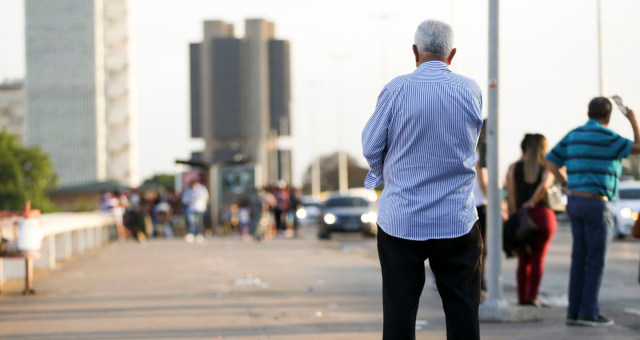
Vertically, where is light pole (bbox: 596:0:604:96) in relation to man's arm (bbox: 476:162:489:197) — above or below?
above

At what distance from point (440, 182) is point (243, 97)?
163746 mm

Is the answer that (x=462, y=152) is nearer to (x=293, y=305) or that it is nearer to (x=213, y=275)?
(x=293, y=305)

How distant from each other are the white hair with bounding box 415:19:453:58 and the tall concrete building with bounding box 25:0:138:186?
158893 mm

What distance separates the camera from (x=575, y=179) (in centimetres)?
998

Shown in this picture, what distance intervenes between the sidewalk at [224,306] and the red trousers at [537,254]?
24 cm

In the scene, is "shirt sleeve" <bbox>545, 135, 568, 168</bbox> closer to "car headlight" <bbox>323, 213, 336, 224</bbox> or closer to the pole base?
the pole base

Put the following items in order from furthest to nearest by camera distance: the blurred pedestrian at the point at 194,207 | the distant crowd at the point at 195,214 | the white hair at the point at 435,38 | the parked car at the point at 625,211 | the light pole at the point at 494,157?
1. the distant crowd at the point at 195,214
2. the blurred pedestrian at the point at 194,207
3. the parked car at the point at 625,211
4. the light pole at the point at 494,157
5. the white hair at the point at 435,38

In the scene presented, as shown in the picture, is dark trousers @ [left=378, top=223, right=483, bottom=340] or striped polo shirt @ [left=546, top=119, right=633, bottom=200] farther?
striped polo shirt @ [left=546, top=119, right=633, bottom=200]

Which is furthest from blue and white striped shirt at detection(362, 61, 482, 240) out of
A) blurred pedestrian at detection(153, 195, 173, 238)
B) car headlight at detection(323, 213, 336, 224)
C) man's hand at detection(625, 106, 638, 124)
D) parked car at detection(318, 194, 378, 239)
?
blurred pedestrian at detection(153, 195, 173, 238)

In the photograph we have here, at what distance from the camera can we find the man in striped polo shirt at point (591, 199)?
32.4 ft

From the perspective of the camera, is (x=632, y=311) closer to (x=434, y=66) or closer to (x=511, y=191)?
(x=511, y=191)

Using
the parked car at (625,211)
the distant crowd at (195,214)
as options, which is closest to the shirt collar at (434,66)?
the parked car at (625,211)

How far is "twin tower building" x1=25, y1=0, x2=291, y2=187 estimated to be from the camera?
6442 inches

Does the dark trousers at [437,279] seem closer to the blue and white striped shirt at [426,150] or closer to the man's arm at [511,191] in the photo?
the blue and white striped shirt at [426,150]
